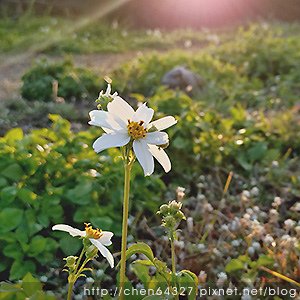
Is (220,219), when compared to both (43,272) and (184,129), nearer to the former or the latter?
(184,129)

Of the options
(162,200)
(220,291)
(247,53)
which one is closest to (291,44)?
(247,53)

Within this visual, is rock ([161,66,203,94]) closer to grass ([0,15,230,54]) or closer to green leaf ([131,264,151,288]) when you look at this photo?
grass ([0,15,230,54])

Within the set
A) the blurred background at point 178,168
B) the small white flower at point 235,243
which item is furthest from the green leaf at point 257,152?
the small white flower at point 235,243

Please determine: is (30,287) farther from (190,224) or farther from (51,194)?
(190,224)

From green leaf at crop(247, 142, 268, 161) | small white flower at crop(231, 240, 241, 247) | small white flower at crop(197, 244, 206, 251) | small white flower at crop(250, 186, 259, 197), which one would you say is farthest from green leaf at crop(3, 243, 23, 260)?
green leaf at crop(247, 142, 268, 161)

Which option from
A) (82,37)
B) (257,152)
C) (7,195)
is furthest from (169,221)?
(82,37)

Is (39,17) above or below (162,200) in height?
above
